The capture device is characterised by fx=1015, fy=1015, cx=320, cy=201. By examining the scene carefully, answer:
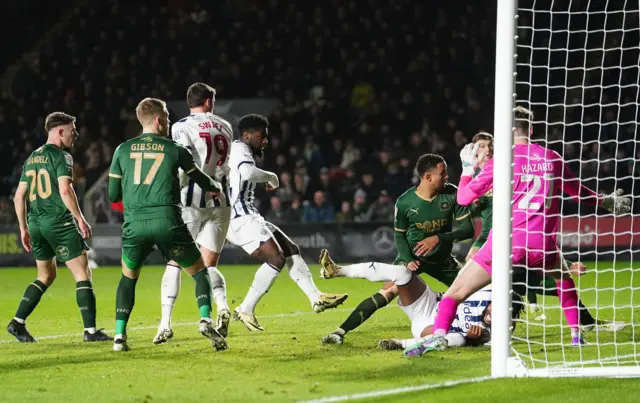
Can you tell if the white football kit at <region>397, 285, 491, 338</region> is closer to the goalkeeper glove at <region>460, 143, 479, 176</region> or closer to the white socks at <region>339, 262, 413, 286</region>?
the white socks at <region>339, 262, 413, 286</region>

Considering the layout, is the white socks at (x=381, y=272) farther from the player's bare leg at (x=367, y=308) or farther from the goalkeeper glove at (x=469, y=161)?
the goalkeeper glove at (x=469, y=161)

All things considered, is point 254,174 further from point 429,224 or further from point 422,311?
point 422,311

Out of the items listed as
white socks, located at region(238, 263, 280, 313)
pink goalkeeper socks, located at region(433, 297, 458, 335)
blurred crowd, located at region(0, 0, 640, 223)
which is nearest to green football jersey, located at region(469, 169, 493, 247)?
white socks, located at region(238, 263, 280, 313)

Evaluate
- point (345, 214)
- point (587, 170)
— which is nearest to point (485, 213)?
point (587, 170)

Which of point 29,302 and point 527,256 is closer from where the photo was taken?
point 527,256

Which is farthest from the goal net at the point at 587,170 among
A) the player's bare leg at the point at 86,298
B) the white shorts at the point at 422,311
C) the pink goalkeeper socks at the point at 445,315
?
the player's bare leg at the point at 86,298

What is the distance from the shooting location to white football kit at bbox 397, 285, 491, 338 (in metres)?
7.71

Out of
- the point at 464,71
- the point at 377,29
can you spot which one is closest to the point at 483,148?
the point at 464,71

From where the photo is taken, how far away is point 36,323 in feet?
34.0

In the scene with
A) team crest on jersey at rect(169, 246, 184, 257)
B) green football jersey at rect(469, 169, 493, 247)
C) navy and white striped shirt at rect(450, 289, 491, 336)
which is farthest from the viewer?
green football jersey at rect(469, 169, 493, 247)

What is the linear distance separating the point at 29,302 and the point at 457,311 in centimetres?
371

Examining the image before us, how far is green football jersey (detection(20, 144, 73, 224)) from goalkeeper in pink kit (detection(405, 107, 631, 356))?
3.38 metres

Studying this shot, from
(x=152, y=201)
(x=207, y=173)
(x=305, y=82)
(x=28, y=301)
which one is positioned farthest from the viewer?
(x=305, y=82)

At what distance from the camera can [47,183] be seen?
28.6ft
